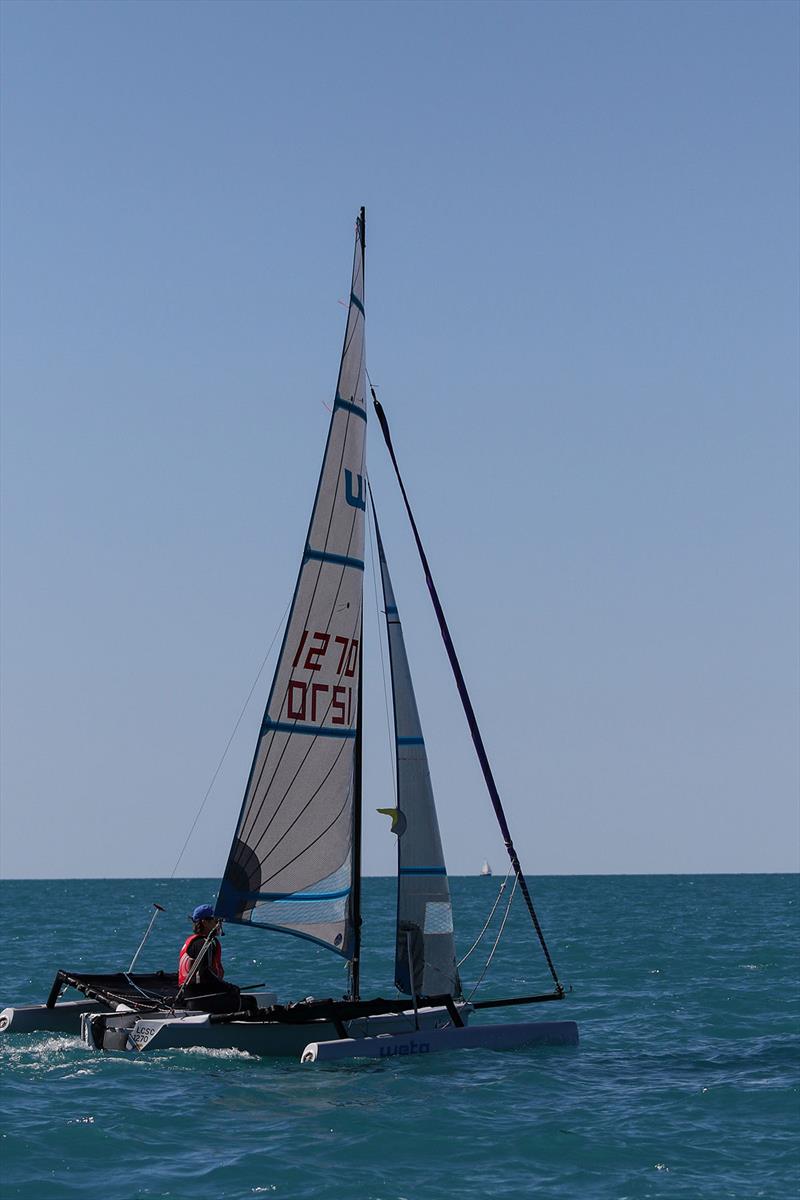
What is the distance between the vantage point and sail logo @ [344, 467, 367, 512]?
21188mm

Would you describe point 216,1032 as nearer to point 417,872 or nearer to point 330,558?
point 417,872

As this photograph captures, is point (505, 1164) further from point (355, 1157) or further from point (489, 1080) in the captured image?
point (489, 1080)

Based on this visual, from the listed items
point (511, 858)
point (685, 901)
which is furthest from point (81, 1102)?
point (685, 901)

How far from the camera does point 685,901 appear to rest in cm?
9412

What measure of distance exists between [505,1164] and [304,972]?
20750 millimetres

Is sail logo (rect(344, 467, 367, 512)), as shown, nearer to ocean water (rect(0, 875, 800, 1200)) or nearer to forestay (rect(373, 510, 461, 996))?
forestay (rect(373, 510, 461, 996))

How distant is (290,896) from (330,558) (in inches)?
175

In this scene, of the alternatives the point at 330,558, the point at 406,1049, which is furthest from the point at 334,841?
the point at 330,558

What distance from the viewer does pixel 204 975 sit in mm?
20531

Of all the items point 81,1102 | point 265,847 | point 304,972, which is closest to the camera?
point 81,1102

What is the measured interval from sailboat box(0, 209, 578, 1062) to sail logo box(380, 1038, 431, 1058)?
22 mm

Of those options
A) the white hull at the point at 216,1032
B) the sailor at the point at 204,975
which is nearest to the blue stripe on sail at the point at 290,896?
the sailor at the point at 204,975

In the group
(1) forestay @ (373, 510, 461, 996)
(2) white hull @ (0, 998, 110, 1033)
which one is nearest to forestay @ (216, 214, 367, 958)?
(1) forestay @ (373, 510, 461, 996)

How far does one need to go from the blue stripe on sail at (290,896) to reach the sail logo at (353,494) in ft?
16.9
